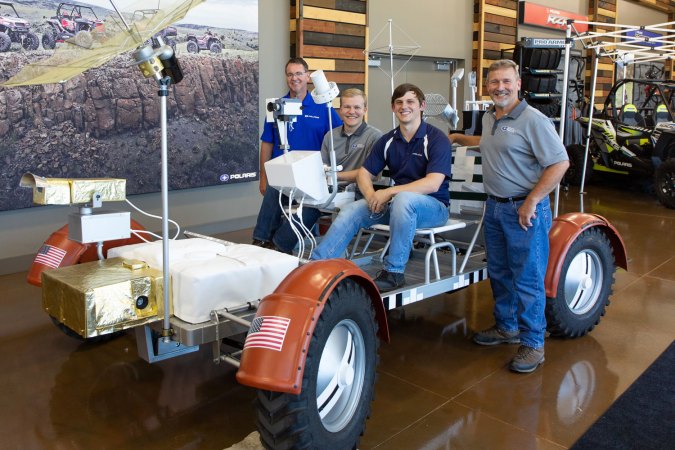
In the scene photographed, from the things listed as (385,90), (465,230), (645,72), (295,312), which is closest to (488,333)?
(465,230)

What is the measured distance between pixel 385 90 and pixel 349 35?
1.31 metres

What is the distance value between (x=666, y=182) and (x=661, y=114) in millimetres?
1768

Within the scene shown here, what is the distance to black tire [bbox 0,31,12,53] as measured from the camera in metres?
4.61

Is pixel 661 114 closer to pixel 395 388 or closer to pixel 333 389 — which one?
pixel 395 388

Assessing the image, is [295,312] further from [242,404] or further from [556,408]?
[556,408]

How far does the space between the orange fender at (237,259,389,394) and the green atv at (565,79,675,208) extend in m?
7.17

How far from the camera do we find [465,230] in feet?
12.5

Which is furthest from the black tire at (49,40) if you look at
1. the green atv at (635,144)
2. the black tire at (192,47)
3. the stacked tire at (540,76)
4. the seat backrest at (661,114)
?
the seat backrest at (661,114)

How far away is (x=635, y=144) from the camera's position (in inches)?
347

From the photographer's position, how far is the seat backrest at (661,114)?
30.0ft

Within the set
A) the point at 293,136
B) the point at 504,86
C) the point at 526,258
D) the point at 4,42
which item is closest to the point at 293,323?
the point at 526,258

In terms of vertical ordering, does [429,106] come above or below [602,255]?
above

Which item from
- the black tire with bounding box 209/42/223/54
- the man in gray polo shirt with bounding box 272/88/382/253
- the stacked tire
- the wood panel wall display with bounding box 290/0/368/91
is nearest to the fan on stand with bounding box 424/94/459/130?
the man in gray polo shirt with bounding box 272/88/382/253

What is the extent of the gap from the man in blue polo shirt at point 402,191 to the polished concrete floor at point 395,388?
595 millimetres
